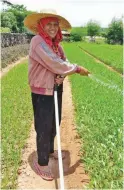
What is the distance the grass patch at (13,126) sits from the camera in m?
4.29

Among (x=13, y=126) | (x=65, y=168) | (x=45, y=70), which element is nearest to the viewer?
(x=45, y=70)

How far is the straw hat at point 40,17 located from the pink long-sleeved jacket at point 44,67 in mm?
231

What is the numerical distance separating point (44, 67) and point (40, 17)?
1.82ft

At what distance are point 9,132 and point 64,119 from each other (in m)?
1.57

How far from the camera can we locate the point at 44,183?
412cm

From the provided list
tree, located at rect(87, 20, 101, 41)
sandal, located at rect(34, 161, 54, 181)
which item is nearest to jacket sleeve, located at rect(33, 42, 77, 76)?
sandal, located at rect(34, 161, 54, 181)

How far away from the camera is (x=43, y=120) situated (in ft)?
13.8

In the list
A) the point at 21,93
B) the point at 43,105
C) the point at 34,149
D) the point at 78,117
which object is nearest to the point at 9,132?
the point at 34,149

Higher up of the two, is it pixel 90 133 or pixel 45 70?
pixel 45 70

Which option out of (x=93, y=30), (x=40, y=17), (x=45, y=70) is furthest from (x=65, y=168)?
(x=93, y=30)

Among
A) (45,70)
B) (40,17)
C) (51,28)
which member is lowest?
(45,70)

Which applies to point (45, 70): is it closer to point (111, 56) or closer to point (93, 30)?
point (111, 56)

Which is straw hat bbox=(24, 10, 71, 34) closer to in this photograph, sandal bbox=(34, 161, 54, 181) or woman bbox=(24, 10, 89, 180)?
woman bbox=(24, 10, 89, 180)

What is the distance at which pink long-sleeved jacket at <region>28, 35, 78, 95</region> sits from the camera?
3904mm
